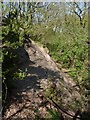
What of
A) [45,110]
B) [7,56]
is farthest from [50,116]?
[7,56]

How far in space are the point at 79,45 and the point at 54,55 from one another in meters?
1.60

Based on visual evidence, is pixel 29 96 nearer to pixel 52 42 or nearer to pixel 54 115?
pixel 54 115

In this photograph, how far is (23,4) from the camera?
658cm

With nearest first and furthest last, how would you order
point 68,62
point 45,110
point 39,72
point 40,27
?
point 45,110
point 39,72
point 68,62
point 40,27

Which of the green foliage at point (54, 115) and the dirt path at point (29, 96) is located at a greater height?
the dirt path at point (29, 96)

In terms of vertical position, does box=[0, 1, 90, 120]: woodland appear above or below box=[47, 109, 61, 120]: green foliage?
above

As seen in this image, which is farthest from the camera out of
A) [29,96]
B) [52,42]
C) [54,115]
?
[52,42]

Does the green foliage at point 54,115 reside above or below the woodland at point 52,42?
below

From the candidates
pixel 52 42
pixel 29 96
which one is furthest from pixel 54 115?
pixel 52 42

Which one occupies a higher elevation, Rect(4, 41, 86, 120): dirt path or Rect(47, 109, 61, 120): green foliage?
Rect(4, 41, 86, 120): dirt path

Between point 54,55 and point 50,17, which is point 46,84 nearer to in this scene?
point 54,55

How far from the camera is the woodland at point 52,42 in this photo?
2434 millimetres

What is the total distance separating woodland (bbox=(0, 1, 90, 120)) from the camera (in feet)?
7.98

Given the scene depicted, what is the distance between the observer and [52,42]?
6.60 m
